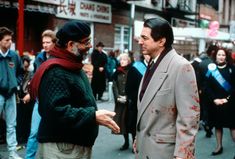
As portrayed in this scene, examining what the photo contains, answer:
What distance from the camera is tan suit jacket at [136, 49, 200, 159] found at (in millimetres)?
3537

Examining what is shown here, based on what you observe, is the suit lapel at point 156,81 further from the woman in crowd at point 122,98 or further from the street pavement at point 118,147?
the woman in crowd at point 122,98

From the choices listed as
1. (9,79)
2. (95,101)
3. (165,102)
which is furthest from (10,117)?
(165,102)

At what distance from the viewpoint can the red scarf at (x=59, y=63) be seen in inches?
133

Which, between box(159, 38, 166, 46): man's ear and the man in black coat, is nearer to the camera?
the man in black coat

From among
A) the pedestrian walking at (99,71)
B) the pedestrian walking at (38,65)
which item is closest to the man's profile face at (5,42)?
the pedestrian walking at (38,65)

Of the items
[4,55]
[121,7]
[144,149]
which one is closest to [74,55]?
[144,149]

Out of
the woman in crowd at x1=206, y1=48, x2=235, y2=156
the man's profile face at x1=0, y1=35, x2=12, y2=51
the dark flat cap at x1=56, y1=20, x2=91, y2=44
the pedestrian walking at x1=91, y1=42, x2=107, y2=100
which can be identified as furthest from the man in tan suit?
the pedestrian walking at x1=91, y1=42, x2=107, y2=100

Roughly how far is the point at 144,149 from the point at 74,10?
54.6 ft

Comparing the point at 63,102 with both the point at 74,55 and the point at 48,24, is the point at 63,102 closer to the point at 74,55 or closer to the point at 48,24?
the point at 74,55

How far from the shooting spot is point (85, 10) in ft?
68.0

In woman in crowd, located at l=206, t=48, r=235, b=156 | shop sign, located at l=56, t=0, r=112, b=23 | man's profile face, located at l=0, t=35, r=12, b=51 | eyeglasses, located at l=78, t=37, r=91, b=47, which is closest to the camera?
eyeglasses, located at l=78, t=37, r=91, b=47

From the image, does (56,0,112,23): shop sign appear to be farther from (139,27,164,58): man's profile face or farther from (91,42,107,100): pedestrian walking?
(139,27,164,58): man's profile face

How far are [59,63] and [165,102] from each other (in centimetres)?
86

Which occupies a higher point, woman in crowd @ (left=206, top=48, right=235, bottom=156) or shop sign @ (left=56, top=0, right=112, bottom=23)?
shop sign @ (left=56, top=0, right=112, bottom=23)
